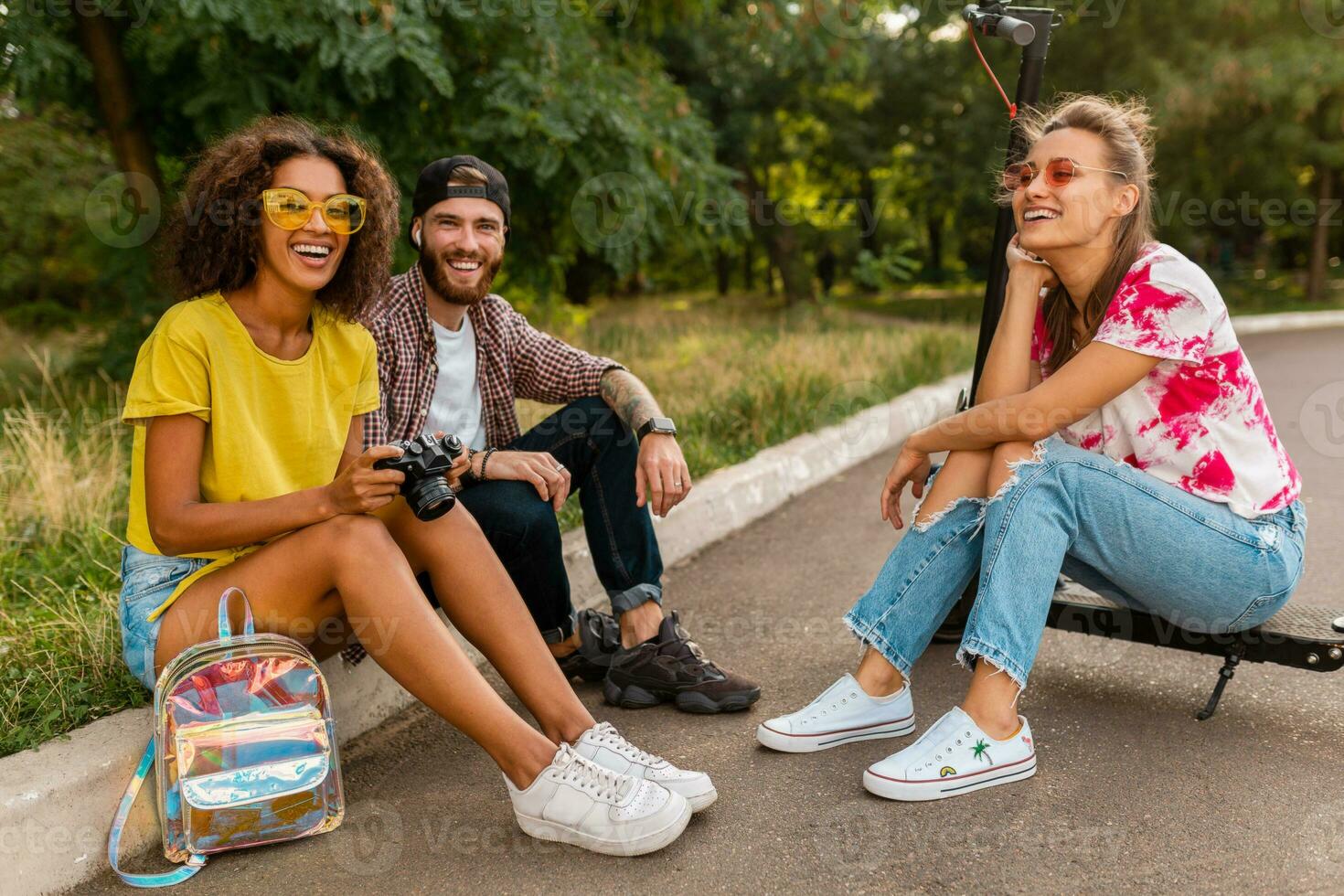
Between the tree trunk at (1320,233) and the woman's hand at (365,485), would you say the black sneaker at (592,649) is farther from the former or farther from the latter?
the tree trunk at (1320,233)

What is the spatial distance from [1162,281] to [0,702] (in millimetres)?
2944

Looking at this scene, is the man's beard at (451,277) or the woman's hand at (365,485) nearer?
the woman's hand at (365,485)

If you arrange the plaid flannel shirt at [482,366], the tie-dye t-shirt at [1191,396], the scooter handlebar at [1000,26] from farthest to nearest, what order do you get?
the plaid flannel shirt at [482,366], the scooter handlebar at [1000,26], the tie-dye t-shirt at [1191,396]

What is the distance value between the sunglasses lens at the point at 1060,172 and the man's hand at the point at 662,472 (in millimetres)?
1218

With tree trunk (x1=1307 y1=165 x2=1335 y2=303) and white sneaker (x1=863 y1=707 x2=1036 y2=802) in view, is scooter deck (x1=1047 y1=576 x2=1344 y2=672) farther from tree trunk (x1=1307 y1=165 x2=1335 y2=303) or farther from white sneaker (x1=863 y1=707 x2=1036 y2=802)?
tree trunk (x1=1307 y1=165 x2=1335 y2=303)

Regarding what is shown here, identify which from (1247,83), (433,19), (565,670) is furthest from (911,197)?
(565,670)

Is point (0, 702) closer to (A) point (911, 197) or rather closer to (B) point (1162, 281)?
(B) point (1162, 281)

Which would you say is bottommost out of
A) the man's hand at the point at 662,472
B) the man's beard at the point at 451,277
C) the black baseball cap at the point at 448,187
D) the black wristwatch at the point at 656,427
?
the man's hand at the point at 662,472

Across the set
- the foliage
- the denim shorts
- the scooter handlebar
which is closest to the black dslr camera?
the denim shorts

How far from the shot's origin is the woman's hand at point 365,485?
2385mm

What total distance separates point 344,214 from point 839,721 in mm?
1817

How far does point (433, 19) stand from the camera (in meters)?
6.17

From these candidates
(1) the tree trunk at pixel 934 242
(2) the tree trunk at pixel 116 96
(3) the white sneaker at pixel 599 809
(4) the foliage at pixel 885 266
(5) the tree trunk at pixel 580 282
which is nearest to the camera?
(3) the white sneaker at pixel 599 809

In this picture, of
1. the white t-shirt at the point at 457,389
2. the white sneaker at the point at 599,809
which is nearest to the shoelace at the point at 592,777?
the white sneaker at the point at 599,809
